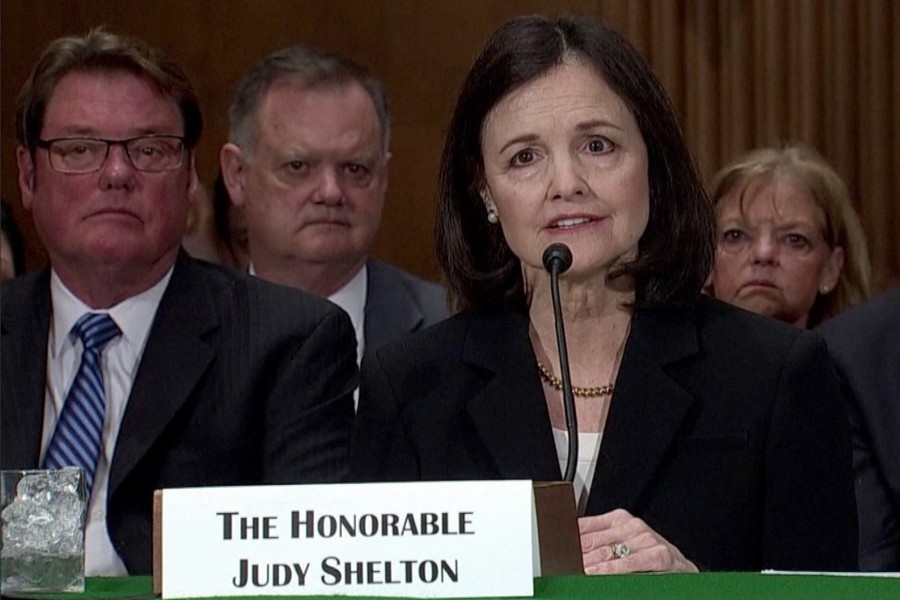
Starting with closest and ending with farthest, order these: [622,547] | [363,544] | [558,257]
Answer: [363,544], [622,547], [558,257]

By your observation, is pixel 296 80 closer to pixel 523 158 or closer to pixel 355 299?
pixel 355 299

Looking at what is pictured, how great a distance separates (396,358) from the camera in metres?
2.63

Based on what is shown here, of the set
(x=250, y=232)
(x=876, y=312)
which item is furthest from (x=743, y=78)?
(x=876, y=312)

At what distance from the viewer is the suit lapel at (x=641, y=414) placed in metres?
2.44

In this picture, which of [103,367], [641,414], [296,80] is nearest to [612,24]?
[296,80]

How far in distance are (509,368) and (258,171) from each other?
73.4 inches

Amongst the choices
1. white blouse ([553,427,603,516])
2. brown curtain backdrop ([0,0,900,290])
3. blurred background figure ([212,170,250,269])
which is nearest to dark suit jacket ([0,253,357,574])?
white blouse ([553,427,603,516])

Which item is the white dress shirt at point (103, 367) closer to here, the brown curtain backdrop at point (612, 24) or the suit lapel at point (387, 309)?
the suit lapel at point (387, 309)

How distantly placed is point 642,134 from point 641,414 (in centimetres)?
42

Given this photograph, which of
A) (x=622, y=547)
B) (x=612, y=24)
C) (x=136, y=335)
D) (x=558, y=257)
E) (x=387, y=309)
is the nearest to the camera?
(x=622, y=547)

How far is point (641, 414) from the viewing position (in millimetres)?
2473

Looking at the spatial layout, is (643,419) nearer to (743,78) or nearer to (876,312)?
(876,312)

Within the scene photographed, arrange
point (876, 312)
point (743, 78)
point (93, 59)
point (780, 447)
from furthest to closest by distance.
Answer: point (743, 78) < point (93, 59) < point (876, 312) < point (780, 447)

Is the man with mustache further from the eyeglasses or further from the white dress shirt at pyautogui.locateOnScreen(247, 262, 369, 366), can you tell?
the eyeglasses
